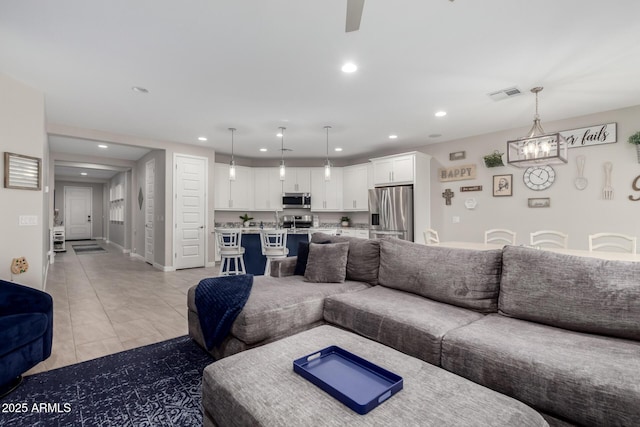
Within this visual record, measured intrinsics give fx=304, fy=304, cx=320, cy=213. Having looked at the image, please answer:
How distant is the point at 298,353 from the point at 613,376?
140 centimetres

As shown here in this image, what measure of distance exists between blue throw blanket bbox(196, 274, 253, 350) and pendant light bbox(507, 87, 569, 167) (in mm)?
2950

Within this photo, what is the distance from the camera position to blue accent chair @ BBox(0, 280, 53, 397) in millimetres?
1938

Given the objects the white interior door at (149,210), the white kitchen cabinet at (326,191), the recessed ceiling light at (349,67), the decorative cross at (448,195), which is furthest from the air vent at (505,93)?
the white interior door at (149,210)

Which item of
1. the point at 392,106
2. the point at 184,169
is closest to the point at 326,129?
the point at 392,106

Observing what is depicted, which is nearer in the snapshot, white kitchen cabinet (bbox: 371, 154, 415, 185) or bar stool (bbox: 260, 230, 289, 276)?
bar stool (bbox: 260, 230, 289, 276)

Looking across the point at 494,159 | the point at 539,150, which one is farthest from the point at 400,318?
the point at 494,159

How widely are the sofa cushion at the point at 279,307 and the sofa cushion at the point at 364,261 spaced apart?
11 centimetres

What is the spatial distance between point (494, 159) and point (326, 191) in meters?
3.71

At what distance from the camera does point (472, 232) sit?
17.9ft

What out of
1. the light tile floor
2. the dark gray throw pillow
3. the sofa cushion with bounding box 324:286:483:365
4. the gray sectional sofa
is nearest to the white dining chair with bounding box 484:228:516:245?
the gray sectional sofa

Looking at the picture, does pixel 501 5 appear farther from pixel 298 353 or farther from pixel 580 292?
pixel 298 353

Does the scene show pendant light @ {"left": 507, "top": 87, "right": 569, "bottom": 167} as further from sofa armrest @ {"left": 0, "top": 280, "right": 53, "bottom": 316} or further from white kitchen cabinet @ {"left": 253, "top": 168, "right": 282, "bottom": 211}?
white kitchen cabinet @ {"left": 253, "top": 168, "right": 282, "bottom": 211}

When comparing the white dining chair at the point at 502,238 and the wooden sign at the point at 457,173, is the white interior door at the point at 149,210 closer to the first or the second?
the wooden sign at the point at 457,173

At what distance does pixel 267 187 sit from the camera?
24.9 feet
